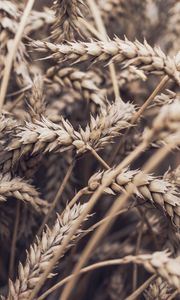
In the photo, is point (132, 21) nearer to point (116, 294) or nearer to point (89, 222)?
point (89, 222)

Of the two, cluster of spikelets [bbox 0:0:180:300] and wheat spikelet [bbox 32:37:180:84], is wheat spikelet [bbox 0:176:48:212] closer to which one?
cluster of spikelets [bbox 0:0:180:300]

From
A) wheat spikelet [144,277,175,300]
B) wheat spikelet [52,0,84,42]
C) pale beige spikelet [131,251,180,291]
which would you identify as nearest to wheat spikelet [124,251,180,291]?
pale beige spikelet [131,251,180,291]

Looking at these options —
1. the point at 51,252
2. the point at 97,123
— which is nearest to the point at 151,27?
the point at 97,123

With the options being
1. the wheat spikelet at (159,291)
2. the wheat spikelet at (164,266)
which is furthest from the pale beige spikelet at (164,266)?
the wheat spikelet at (159,291)

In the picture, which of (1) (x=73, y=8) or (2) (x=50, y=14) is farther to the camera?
(2) (x=50, y=14)

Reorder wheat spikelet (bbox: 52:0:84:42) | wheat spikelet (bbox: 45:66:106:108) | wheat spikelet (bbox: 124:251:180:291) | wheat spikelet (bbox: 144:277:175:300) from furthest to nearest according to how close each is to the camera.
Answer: wheat spikelet (bbox: 45:66:106:108) < wheat spikelet (bbox: 52:0:84:42) < wheat spikelet (bbox: 144:277:175:300) < wheat spikelet (bbox: 124:251:180:291)

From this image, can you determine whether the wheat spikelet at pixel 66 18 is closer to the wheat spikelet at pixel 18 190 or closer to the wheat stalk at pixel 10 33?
the wheat stalk at pixel 10 33
